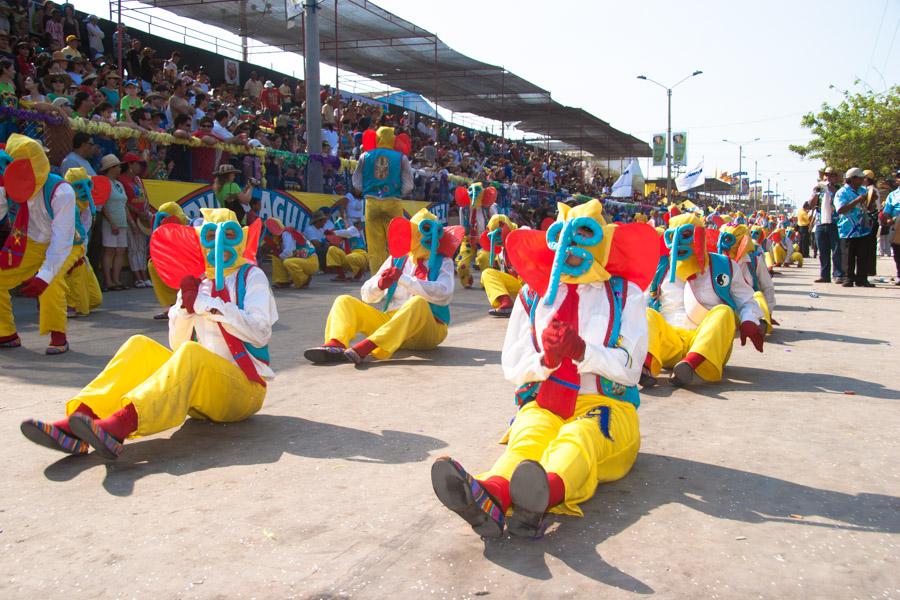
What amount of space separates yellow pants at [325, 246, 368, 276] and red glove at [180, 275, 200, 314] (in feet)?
32.3

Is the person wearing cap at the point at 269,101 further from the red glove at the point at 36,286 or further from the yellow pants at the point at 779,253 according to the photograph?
the red glove at the point at 36,286

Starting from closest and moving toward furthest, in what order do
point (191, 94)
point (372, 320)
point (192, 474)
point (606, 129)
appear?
point (192, 474), point (372, 320), point (191, 94), point (606, 129)

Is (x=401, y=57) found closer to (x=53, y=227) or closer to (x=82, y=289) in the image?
(x=82, y=289)

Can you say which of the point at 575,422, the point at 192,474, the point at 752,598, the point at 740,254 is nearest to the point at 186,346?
the point at 192,474

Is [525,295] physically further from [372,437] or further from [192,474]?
[192,474]

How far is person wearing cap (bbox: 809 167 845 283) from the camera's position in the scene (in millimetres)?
14492

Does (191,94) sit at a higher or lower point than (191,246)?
higher

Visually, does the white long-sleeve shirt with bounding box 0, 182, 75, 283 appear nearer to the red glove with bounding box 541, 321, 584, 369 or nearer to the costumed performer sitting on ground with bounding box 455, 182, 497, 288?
the red glove with bounding box 541, 321, 584, 369

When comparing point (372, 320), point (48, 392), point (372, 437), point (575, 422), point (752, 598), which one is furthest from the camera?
point (372, 320)

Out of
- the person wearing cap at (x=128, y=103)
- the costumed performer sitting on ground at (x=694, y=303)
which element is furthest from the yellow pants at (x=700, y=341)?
the person wearing cap at (x=128, y=103)

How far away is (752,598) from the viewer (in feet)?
8.63

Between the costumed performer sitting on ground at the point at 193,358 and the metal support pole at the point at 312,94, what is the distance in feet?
37.0

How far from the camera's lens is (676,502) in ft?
11.6

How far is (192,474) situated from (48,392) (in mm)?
2258
